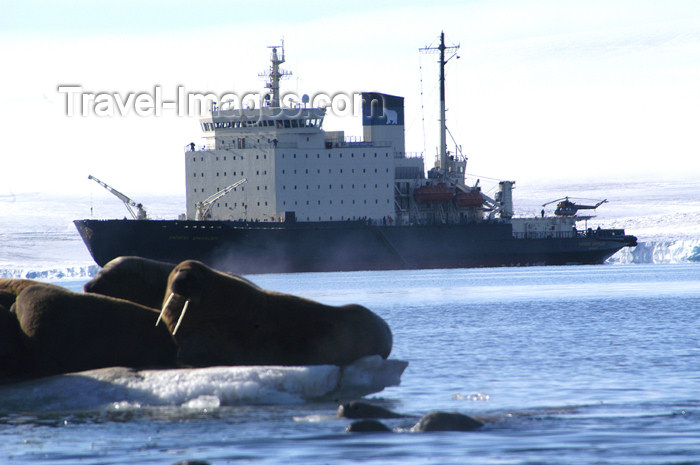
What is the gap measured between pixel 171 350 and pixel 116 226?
48198mm

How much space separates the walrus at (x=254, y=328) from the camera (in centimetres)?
1266

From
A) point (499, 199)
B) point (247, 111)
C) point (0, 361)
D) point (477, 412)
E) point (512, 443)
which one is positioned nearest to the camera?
point (512, 443)

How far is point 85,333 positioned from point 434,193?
59930 millimetres

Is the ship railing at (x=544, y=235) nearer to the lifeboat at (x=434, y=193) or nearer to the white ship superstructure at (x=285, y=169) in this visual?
the lifeboat at (x=434, y=193)

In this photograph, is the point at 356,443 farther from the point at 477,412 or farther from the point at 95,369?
the point at 95,369

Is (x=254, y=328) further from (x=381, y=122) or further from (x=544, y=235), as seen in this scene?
(x=544, y=235)

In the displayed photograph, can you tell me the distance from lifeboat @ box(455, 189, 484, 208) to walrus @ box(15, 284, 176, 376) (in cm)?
6037

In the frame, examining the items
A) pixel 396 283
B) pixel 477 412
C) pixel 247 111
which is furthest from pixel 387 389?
pixel 247 111

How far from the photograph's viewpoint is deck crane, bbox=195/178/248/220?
220 feet

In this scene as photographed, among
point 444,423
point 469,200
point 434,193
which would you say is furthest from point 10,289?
point 469,200

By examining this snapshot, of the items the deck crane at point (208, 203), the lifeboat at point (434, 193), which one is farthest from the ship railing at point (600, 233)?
the deck crane at point (208, 203)

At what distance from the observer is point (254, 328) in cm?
1288

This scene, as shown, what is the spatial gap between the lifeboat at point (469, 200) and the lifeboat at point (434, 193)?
108cm

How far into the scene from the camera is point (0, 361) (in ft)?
40.5
